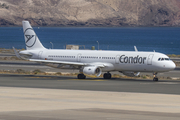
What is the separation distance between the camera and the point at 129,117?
896 inches

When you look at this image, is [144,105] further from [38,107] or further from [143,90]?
[143,90]

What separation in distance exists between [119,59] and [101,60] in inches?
112

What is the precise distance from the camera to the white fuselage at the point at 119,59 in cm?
4966

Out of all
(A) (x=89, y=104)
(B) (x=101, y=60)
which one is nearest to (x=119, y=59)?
(B) (x=101, y=60)

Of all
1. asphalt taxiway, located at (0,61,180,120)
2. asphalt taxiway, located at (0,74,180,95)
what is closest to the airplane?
asphalt taxiway, located at (0,74,180,95)

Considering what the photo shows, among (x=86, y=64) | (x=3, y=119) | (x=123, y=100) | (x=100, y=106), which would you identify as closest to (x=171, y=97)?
(x=123, y=100)

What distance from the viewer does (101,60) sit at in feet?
175

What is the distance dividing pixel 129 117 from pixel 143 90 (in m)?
16.0

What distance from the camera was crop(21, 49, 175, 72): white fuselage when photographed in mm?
Result: 49656

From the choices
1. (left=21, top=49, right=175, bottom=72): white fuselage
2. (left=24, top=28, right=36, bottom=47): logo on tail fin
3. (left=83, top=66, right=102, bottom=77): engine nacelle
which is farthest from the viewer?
(left=24, top=28, right=36, bottom=47): logo on tail fin

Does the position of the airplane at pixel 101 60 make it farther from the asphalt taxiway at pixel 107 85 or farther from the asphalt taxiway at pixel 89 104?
the asphalt taxiway at pixel 89 104

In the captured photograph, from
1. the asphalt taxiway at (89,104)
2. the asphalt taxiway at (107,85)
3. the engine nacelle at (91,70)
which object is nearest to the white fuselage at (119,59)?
the engine nacelle at (91,70)

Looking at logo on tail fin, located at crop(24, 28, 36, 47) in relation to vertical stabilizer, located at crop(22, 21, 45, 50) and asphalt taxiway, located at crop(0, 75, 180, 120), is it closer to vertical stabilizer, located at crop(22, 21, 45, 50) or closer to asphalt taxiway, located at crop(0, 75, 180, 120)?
vertical stabilizer, located at crop(22, 21, 45, 50)

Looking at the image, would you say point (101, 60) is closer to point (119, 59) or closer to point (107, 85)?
point (119, 59)
